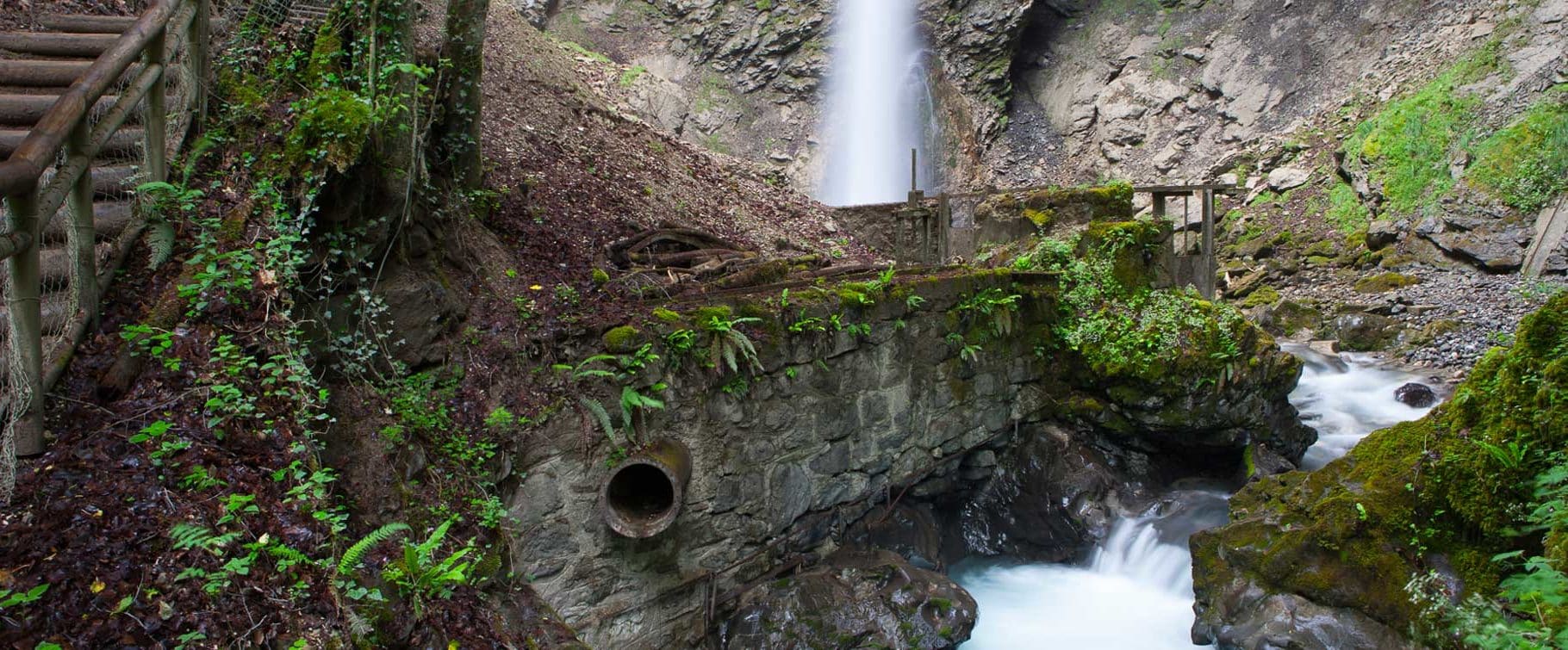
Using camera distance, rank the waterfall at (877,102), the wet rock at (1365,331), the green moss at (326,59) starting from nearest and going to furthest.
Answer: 1. the green moss at (326,59)
2. the wet rock at (1365,331)
3. the waterfall at (877,102)

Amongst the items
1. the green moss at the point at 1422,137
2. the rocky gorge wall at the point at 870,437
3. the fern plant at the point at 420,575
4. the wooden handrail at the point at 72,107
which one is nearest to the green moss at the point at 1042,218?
the rocky gorge wall at the point at 870,437

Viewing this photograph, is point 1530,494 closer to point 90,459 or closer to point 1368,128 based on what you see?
point 90,459

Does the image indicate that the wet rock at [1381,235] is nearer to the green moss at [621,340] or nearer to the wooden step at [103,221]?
the green moss at [621,340]

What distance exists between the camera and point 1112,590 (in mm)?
7387

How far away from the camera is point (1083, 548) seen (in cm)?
796

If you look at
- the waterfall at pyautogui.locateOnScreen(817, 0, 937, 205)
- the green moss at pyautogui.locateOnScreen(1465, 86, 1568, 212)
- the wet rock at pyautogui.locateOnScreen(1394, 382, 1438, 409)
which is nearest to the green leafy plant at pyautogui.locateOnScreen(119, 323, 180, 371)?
the wet rock at pyautogui.locateOnScreen(1394, 382, 1438, 409)

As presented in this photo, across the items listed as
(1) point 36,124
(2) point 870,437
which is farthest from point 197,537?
(2) point 870,437

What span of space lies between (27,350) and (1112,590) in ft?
26.5

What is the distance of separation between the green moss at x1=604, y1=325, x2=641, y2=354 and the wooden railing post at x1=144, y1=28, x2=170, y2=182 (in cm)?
247

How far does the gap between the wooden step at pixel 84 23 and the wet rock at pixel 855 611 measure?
18.5 feet

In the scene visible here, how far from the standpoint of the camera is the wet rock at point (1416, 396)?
10.1 m

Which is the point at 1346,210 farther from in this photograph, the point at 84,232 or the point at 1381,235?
the point at 84,232

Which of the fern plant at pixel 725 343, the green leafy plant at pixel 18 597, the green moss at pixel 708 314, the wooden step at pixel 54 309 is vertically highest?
the wooden step at pixel 54 309

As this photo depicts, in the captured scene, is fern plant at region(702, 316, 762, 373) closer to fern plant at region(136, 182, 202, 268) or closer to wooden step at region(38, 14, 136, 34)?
fern plant at region(136, 182, 202, 268)
